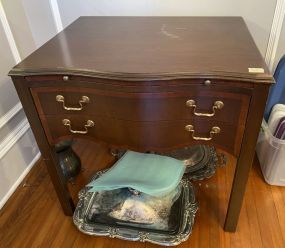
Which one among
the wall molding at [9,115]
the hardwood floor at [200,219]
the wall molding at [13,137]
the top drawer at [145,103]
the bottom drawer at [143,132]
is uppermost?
the top drawer at [145,103]

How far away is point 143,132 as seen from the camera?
868 mm

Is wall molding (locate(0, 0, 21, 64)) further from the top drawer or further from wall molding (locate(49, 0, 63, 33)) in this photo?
the top drawer

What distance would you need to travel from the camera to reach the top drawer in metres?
0.76

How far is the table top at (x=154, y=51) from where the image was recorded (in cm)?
74

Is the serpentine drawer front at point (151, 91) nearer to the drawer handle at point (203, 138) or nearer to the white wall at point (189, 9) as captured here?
the drawer handle at point (203, 138)

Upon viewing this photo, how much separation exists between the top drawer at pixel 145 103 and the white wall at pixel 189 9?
638mm

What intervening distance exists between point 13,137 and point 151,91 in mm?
886

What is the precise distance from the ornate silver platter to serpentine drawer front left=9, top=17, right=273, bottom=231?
7.8 inches

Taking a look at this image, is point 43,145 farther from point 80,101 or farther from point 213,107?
point 213,107

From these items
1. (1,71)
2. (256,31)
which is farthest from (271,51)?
(1,71)

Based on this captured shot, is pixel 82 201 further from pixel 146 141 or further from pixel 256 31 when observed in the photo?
pixel 256 31

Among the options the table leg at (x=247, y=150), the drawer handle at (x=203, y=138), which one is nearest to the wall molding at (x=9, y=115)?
the drawer handle at (x=203, y=138)

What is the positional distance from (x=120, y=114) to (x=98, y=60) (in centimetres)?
18

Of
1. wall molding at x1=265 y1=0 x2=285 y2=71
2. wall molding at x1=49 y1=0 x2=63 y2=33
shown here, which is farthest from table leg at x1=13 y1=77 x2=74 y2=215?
wall molding at x1=265 y1=0 x2=285 y2=71
